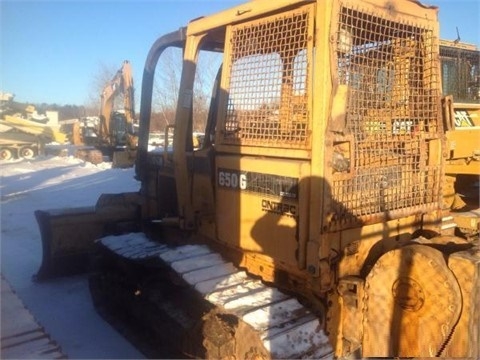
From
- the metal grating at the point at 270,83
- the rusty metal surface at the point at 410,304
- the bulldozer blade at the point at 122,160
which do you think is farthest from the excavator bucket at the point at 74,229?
the bulldozer blade at the point at 122,160

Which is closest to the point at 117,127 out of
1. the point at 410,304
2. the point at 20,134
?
the point at 20,134

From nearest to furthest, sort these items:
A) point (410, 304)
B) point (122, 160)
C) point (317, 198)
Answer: point (410, 304), point (317, 198), point (122, 160)

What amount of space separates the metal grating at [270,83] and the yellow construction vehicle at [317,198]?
0.01 m

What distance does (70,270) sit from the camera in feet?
18.3

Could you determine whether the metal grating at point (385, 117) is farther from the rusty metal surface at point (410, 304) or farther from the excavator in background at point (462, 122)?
the excavator in background at point (462, 122)

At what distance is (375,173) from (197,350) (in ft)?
6.05

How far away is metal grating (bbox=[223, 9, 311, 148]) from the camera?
277 cm

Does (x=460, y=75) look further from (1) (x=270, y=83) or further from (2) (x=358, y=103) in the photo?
(1) (x=270, y=83)

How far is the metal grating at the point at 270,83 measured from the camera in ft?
9.10

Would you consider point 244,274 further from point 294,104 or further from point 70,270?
point 70,270

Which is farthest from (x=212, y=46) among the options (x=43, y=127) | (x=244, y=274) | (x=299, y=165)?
(x=43, y=127)

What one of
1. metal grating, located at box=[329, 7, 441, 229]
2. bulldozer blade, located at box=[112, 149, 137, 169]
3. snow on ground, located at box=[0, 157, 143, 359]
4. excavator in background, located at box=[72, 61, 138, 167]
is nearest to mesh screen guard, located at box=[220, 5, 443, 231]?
metal grating, located at box=[329, 7, 441, 229]

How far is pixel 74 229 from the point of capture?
540 centimetres

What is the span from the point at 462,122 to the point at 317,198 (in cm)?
524
